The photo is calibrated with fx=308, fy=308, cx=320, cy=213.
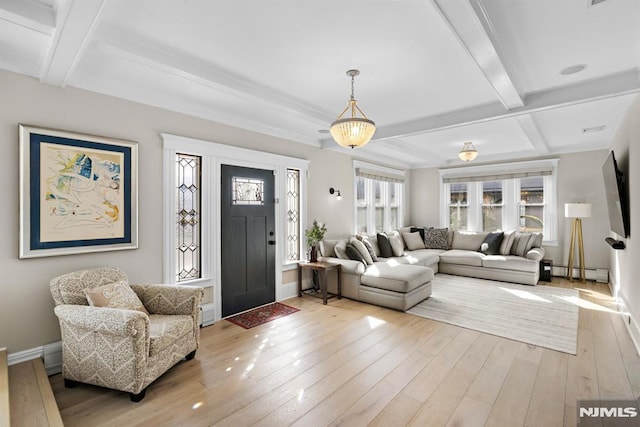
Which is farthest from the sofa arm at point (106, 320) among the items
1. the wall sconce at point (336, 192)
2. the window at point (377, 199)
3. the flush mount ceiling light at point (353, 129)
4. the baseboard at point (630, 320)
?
the window at point (377, 199)

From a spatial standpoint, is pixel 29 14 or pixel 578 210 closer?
pixel 29 14

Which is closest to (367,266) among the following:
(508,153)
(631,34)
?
(631,34)

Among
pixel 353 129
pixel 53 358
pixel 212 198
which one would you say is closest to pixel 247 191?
pixel 212 198

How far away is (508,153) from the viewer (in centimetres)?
646

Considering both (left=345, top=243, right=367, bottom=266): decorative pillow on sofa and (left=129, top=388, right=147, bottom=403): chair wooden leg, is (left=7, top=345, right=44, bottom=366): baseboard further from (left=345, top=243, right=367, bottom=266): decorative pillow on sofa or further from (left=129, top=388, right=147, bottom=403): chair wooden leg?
(left=345, top=243, right=367, bottom=266): decorative pillow on sofa

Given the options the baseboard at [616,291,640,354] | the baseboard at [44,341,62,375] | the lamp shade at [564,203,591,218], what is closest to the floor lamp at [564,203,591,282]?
the lamp shade at [564,203,591,218]

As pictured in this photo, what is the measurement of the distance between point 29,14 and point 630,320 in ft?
18.8

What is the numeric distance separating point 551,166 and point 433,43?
212 inches

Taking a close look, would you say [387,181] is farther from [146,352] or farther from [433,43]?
[146,352]

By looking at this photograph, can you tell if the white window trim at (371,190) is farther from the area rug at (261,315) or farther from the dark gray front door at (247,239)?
the area rug at (261,315)

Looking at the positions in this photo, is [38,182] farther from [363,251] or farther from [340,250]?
[363,251]

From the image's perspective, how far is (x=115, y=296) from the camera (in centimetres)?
254

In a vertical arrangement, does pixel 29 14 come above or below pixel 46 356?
above

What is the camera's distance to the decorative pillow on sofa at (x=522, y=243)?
5.92m
